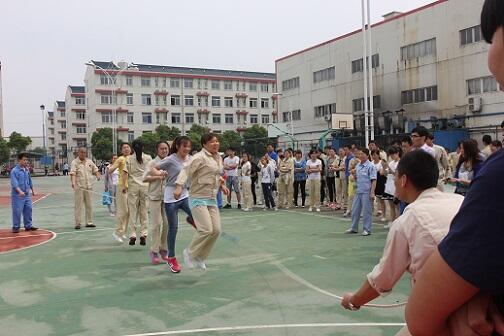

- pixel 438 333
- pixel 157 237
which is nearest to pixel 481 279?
pixel 438 333

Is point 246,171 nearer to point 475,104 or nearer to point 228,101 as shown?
point 475,104

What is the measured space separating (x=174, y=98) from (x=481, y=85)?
52586 mm

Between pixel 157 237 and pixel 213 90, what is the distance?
70.0 m

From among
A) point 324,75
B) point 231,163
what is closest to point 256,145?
point 324,75

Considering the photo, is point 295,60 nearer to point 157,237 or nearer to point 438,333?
point 157,237

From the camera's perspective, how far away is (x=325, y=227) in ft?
33.0

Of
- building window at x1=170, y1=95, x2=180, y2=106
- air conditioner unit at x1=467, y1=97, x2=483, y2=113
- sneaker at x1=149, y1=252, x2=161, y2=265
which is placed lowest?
sneaker at x1=149, y1=252, x2=161, y2=265

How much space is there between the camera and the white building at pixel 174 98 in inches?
2778

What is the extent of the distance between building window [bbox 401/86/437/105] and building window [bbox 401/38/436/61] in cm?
206

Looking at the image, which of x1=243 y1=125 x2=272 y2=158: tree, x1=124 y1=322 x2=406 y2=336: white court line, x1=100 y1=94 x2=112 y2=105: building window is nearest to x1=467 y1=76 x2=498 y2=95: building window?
x1=243 y1=125 x2=272 y2=158: tree

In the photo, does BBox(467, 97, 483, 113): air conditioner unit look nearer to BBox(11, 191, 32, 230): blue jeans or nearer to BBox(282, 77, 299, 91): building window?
BBox(282, 77, 299, 91): building window

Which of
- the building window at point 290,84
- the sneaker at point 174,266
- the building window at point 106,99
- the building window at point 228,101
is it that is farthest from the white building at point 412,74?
the building window at point 106,99

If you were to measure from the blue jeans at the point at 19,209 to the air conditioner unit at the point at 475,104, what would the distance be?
77.0 feet

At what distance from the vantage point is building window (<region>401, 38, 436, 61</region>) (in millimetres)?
29406
